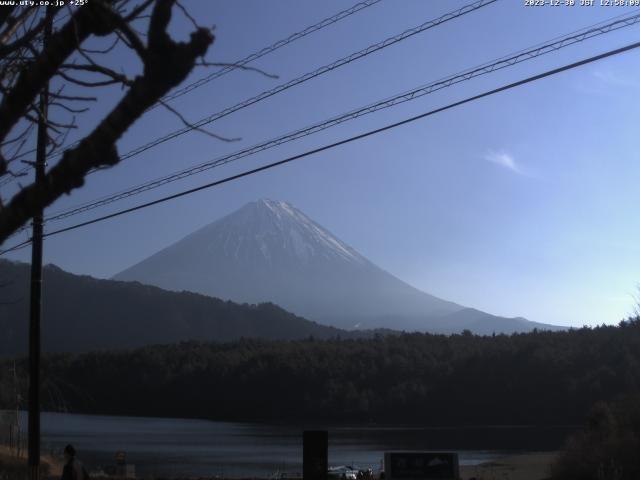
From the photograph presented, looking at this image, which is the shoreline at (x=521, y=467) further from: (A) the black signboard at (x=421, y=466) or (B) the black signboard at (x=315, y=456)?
(B) the black signboard at (x=315, y=456)

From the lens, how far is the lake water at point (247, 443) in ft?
165

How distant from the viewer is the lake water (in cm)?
5019

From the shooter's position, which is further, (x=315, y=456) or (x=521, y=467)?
(x=521, y=467)

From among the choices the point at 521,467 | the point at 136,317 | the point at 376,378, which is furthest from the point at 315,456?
the point at 136,317

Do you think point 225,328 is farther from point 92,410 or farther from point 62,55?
point 62,55

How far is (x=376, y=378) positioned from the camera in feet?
335

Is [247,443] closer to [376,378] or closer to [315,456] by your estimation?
[376,378]

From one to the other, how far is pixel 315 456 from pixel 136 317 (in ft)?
525

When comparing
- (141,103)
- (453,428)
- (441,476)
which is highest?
(141,103)

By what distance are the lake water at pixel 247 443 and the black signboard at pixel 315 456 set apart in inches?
1202

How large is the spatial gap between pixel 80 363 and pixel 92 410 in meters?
8.72

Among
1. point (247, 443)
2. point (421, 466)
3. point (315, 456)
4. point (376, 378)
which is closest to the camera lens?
point (315, 456)

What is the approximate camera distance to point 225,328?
174m

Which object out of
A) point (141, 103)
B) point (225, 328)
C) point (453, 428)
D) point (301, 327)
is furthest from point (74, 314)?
point (141, 103)
